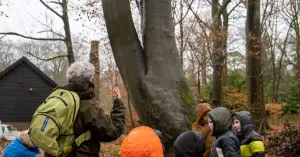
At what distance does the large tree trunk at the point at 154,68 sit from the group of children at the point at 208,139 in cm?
30

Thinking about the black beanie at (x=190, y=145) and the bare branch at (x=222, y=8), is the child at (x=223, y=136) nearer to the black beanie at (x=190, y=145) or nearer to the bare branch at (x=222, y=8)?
the black beanie at (x=190, y=145)

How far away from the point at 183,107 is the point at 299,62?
2891 centimetres

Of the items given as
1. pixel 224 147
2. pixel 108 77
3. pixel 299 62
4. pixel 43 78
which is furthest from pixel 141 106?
pixel 299 62

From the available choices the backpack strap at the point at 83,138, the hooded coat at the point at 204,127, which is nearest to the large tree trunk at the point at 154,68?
the hooded coat at the point at 204,127

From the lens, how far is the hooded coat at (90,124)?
322 cm

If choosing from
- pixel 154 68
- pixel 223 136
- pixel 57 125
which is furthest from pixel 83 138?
pixel 154 68

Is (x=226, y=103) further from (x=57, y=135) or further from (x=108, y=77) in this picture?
(x=57, y=135)

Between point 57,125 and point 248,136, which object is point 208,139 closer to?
point 248,136

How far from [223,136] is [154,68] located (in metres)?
1.45

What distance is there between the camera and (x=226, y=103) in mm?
22094

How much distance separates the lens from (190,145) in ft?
11.6

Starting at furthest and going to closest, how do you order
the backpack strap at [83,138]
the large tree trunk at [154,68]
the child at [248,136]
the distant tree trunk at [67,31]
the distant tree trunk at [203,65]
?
the distant tree trunk at [203,65] → the distant tree trunk at [67,31] → the large tree trunk at [154,68] → the child at [248,136] → the backpack strap at [83,138]

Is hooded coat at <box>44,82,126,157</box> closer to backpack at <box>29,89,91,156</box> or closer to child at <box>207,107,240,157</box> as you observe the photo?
backpack at <box>29,89,91,156</box>

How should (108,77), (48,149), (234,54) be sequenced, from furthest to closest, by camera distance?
(234,54)
(108,77)
(48,149)
